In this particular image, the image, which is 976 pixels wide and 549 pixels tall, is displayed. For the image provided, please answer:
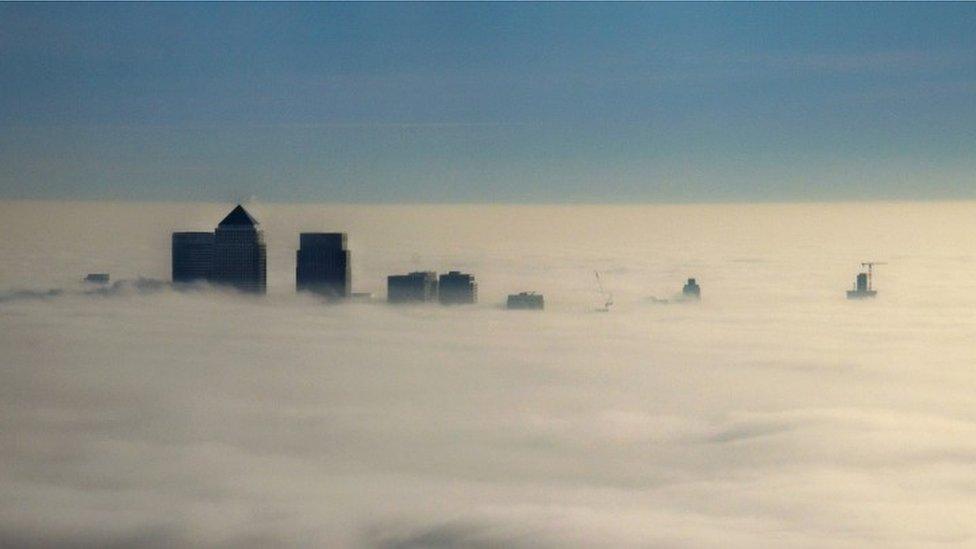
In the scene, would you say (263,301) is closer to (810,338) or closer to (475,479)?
(810,338)

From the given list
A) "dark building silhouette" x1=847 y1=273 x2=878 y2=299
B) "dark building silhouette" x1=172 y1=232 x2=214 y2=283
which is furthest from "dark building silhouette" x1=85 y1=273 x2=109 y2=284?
"dark building silhouette" x1=847 y1=273 x2=878 y2=299

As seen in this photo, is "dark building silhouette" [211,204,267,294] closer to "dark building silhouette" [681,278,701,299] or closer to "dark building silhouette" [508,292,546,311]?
"dark building silhouette" [508,292,546,311]

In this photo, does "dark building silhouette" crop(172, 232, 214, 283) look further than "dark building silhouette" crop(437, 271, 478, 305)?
Yes

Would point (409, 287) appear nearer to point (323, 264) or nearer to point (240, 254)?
point (323, 264)

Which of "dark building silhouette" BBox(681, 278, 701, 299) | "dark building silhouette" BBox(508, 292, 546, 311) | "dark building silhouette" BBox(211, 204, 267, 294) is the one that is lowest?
"dark building silhouette" BBox(508, 292, 546, 311)

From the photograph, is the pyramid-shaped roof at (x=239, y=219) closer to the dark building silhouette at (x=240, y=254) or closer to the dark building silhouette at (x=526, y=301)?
the dark building silhouette at (x=240, y=254)

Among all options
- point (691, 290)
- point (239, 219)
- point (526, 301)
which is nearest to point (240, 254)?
point (239, 219)

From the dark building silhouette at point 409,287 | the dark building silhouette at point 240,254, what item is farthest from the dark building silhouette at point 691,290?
the dark building silhouette at point 240,254
